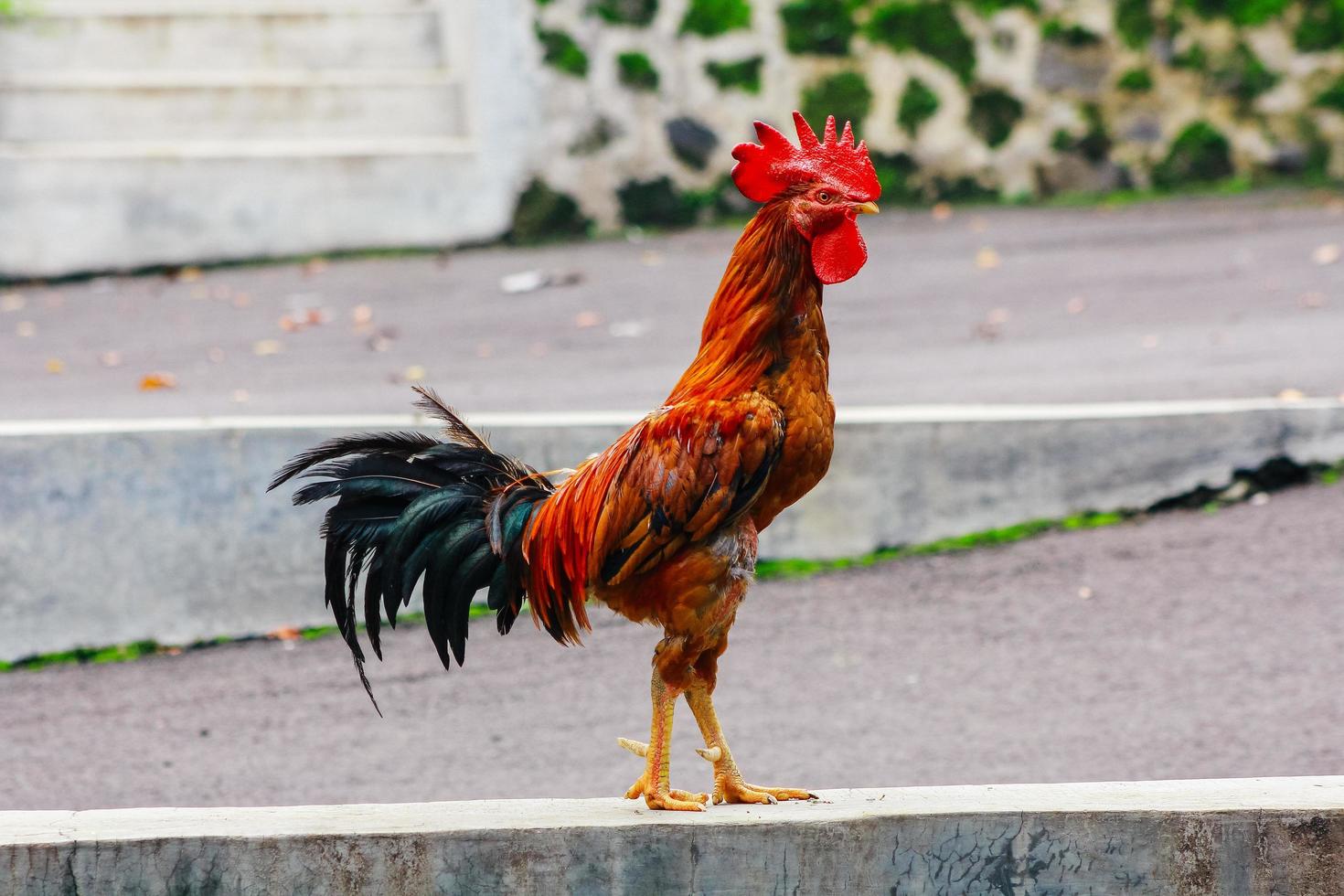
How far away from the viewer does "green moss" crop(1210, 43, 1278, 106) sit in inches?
486

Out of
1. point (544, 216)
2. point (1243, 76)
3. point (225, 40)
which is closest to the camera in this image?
point (1243, 76)

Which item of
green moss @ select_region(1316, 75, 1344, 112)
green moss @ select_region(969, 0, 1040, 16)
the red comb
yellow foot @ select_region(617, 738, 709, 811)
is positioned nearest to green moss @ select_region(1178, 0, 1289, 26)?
green moss @ select_region(1316, 75, 1344, 112)

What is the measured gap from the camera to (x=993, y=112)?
1263 cm

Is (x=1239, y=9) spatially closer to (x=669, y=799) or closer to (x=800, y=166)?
(x=800, y=166)

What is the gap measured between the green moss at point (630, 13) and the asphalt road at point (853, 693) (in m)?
6.83

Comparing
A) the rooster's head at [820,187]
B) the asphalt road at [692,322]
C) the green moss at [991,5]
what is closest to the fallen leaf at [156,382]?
the asphalt road at [692,322]

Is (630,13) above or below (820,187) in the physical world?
above

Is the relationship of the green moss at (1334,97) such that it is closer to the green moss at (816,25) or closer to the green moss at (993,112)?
the green moss at (993,112)

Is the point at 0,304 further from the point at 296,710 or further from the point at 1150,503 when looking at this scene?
the point at 1150,503

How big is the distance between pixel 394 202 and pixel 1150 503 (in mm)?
7318

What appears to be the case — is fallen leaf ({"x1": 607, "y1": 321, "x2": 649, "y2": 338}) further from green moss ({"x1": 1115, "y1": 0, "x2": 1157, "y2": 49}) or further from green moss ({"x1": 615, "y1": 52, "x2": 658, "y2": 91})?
green moss ({"x1": 1115, "y1": 0, "x2": 1157, "y2": 49})

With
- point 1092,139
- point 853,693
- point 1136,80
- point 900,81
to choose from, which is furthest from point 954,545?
point 1136,80

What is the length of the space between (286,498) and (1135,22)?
880cm

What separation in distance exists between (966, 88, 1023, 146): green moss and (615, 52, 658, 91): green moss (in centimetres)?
272
